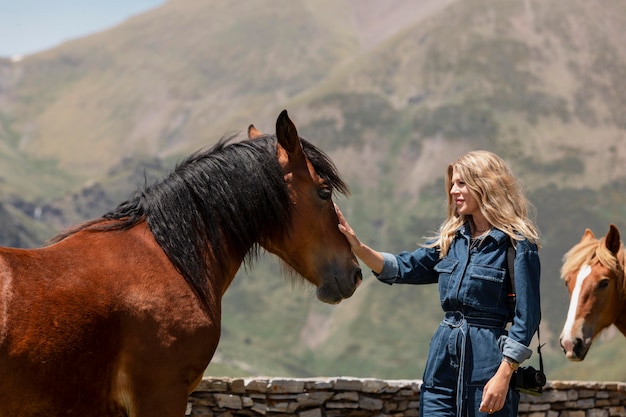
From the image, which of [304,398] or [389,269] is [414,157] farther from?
[389,269]

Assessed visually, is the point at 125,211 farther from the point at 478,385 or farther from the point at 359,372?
the point at 359,372

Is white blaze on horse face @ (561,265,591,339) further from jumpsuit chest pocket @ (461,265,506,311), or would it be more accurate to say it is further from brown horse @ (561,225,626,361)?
jumpsuit chest pocket @ (461,265,506,311)

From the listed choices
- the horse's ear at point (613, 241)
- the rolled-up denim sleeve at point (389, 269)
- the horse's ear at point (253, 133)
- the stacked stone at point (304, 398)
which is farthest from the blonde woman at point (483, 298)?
the stacked stone at point (304, 398)

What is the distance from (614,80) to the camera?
164 metres

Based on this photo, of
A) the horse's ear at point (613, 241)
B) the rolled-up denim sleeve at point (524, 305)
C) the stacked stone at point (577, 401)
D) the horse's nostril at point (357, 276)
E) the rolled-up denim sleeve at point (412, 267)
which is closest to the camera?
the rolled-up denim sleeve at point (524, 305)

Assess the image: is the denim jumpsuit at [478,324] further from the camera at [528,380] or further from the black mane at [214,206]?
the black mane at [214,206]

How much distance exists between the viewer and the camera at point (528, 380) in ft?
13.3

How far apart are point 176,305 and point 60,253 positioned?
1.88 ft

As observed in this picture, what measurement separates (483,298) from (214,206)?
1.43m

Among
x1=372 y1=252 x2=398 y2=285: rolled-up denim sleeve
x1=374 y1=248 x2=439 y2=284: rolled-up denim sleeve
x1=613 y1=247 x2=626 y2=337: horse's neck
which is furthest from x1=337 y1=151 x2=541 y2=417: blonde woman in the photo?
x1=613 y1=247 x2=626 y2=337: horse's neck

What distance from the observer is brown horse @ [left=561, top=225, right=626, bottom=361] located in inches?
254

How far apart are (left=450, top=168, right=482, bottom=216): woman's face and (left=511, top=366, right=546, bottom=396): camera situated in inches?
33.3

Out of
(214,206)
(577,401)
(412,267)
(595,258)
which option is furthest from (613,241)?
(214,206)

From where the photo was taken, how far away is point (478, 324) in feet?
13.7
